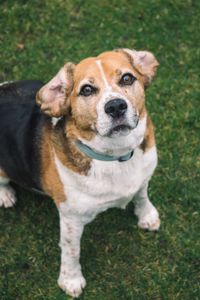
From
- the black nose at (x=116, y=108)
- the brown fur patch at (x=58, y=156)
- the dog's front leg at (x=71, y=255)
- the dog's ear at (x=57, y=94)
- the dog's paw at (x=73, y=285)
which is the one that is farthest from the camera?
the dog's paw at (x=73, y=285)

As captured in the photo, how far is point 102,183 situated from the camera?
4.65 metres

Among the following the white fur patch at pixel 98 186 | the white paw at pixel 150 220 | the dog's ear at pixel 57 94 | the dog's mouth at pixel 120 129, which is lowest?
→ the white paw at pixel 150 220

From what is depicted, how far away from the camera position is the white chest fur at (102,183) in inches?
183

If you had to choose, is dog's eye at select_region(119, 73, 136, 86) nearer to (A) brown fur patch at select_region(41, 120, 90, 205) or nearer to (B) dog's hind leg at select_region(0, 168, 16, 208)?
(A) brown fur patch at select_region(41, 120, 90, 205)

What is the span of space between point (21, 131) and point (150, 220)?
66.9 inches

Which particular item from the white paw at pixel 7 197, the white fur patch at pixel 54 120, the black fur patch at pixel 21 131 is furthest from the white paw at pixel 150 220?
the white fur patch at pixel 54 120

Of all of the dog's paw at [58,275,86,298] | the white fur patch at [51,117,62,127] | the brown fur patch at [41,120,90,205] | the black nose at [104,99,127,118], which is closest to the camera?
the black nose at [104,99,127,118]

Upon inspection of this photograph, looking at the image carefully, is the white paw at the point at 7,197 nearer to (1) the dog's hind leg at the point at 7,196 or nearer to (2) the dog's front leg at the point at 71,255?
(1) the dog's hind leg at the point at 7,196

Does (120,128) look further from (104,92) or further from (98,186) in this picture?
(98,186)

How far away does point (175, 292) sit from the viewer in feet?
17.9

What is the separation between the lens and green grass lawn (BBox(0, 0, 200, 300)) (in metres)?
5.62

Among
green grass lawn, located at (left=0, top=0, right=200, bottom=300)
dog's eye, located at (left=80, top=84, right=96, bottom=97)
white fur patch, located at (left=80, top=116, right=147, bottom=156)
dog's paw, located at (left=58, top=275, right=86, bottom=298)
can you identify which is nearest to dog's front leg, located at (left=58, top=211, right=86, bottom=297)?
dog's paw, located at (left=58, top=275, right=86, bottom=298)

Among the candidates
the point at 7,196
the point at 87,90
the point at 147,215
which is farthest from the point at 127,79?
the point at 7,196

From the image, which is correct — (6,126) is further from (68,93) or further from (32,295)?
(32,295)
